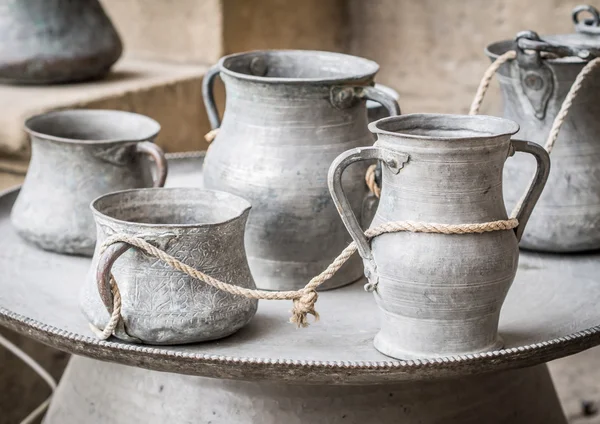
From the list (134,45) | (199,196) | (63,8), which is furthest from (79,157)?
(134,45)

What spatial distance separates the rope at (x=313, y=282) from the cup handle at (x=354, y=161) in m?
0.01

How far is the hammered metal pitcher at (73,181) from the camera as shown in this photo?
4.28 feet

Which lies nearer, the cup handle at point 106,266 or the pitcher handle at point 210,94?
the cup handle at point 106,266

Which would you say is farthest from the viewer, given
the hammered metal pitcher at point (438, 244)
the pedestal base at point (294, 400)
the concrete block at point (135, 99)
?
the concrete block at point (135, 99)

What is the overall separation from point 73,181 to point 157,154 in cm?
12

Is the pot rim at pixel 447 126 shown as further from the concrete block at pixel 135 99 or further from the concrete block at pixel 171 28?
the concrete block at pixel 171 28

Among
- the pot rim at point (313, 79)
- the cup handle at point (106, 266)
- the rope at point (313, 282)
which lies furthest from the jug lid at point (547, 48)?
the cup handle at point (106, 266)

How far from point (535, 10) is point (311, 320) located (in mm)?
1501

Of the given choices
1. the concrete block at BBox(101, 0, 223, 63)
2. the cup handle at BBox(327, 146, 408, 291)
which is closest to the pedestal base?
the cup handle at BBox(327, 146, 408, 291)

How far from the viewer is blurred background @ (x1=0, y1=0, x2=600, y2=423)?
6.89ft

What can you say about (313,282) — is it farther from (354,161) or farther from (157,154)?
(157,154)

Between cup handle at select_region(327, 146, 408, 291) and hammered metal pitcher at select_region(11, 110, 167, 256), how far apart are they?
1.11 ft

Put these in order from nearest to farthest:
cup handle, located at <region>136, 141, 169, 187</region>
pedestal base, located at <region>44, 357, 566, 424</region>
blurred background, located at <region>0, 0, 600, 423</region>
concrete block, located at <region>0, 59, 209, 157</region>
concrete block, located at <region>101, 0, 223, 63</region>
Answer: pedestal base, located at <region>44, 357, 566, 424</region> → cup handle, located at <region>136, 141, 169, 187</region> → concrete block, located at <region>0, 59, 209, 157</region> → blurred background, located at <region>0, 0, 600, 423</region> → concrete block, located at <region>101, 0, 223, 63</region>

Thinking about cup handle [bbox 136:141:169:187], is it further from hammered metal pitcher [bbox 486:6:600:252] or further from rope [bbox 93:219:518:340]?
hammered metal pitcher [bbox 486:6:600:252]
